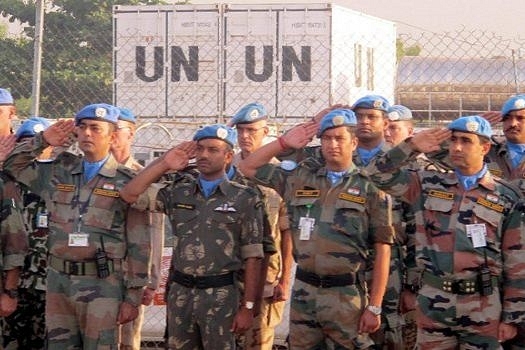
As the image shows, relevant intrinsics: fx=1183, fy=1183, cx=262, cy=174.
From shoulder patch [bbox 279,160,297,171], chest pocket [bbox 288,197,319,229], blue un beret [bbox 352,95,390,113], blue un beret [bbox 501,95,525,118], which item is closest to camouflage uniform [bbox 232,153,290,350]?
shoulder patch [bbox 279,160,297,171]

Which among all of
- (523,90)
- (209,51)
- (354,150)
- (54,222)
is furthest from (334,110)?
(523,90)

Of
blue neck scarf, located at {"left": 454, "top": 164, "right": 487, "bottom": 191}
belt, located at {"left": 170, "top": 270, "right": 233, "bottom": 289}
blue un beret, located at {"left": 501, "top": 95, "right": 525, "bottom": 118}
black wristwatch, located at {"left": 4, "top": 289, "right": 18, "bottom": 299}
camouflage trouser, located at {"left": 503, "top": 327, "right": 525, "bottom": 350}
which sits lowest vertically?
camouflage trouser, located at {"left": 503, "top": 327, "right": 525, "bottom": 350}

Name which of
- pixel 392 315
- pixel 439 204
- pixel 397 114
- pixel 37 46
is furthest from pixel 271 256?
pixel 37 46

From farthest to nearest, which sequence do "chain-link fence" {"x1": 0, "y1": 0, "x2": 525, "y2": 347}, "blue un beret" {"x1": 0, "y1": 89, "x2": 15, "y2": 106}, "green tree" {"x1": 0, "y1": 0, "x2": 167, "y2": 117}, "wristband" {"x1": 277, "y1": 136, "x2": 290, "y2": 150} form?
"green tree" {"x1": 0, "y1": 0, "x2": 167, "y2": 117} < "chain-link fence" {"x1": 0, "y1": 0, "x2": 525, "y2": 347} < "blue un beret" {"x1": 0, "y1": 89, "x2": 15, "y2": 106} < "wristband" {"x1": 277, "y1": 136, "x2": 290, "y2": 150}

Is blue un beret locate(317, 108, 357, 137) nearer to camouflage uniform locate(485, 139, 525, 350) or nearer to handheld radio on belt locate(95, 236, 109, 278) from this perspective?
camouflage uniform locate(485, 139, 525, 350)

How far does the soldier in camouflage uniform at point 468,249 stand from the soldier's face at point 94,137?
169 cm

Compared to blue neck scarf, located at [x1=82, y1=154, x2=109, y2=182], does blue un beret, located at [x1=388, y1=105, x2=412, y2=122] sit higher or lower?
higher

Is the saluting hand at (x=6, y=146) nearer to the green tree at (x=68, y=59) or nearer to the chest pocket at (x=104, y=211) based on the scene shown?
the chest pocket at (x=104, y=211)

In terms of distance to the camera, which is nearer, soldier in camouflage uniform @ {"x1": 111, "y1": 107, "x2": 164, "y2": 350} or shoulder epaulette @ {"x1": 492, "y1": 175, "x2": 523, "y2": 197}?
shoulder epaulette @ {"x1": 492, "y1": 175, "x2": 523, "y2": 197}

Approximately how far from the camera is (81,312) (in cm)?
677

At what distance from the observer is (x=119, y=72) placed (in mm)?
16688

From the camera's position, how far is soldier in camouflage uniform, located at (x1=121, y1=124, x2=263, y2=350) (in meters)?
6.66

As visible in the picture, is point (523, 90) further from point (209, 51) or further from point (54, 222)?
point (54, 222)

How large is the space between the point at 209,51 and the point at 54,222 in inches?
396
